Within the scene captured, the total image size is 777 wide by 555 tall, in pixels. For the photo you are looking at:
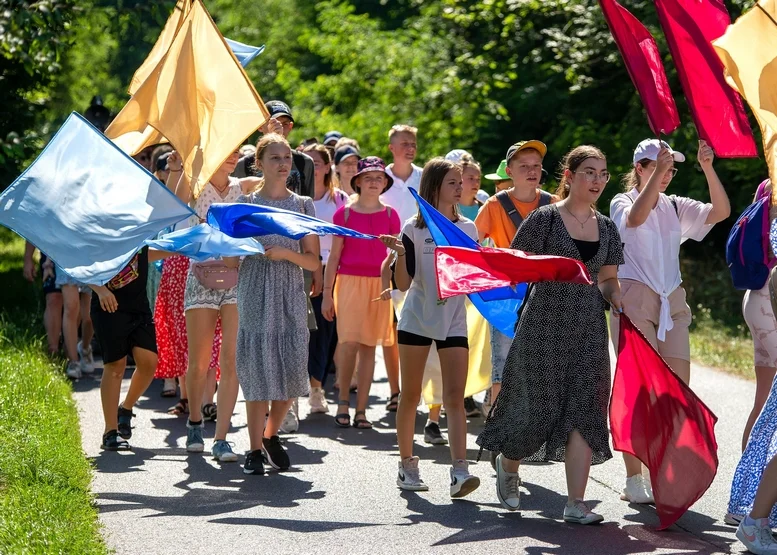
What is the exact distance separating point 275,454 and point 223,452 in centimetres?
44

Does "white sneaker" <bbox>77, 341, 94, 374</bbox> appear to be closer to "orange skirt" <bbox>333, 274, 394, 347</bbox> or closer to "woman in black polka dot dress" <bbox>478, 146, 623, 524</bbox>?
"orange skirt" <bbox>333, 274, 394, 347</bbox>

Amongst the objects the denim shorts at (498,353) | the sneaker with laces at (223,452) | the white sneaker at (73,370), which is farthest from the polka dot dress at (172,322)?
the denim shorts at (498,353)

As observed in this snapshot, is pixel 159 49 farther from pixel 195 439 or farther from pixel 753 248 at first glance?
pixel 753 248

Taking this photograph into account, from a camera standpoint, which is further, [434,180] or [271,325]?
[271,325]

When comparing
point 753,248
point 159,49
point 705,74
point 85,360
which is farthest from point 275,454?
point 85,360

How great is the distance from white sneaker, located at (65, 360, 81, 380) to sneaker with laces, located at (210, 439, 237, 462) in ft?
11.5

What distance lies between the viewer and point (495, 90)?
76.8ft

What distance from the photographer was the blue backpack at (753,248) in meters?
7.34

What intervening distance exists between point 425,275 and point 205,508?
186cm

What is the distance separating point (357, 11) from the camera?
33.3 m

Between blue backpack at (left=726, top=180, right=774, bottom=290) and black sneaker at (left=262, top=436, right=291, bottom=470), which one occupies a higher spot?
blue backpack at (left=726, top=180, right=774, bottom=290)

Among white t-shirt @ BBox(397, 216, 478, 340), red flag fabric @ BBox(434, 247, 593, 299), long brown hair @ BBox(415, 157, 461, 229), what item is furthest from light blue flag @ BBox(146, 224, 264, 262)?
red flag fabric @ BBox(434, 247, 593, 299)

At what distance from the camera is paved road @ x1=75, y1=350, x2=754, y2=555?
20.4 ft

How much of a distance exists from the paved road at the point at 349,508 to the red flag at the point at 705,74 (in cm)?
208
